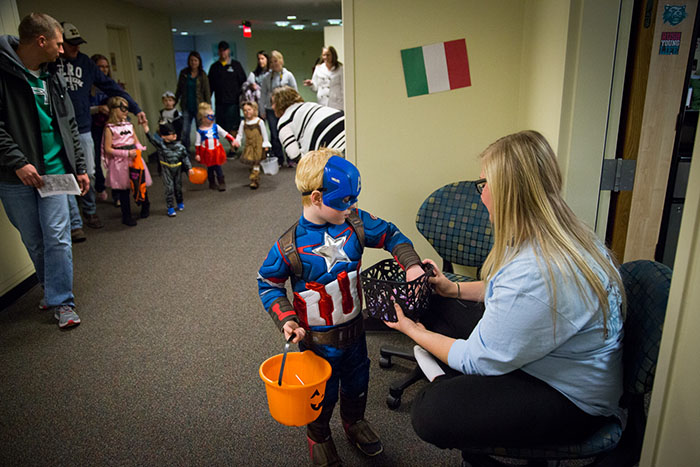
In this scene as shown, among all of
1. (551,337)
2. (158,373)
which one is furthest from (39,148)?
(551,337)

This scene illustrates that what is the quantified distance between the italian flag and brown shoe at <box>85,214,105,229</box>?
3350 mm

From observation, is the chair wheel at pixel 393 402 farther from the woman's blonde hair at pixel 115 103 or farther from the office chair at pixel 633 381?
the woman's blonde hair at pixel 115 103

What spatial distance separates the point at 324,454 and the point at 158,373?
3.49 ft

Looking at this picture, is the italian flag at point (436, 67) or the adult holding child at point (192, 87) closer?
the italian flag at point (436, 67)

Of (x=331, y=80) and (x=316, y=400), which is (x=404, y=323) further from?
(x=331, y=80)

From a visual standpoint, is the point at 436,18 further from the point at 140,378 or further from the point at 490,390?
the point at 140,378

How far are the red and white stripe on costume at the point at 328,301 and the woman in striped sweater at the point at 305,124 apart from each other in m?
1.52

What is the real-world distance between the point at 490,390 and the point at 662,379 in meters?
0.39

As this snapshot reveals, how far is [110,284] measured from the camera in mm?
3432

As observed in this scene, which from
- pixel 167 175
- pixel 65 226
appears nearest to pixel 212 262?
pixel 65 226

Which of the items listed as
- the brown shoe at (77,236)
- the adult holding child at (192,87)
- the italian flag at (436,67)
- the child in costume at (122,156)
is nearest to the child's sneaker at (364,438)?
the italian flag at (436,67)

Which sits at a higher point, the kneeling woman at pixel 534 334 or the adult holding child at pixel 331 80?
the adult holding child at pixel 331 80

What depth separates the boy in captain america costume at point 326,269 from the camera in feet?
5.19

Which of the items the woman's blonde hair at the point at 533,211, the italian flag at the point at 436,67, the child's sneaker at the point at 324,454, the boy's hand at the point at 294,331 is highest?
the italian flag at the point at 436,67
